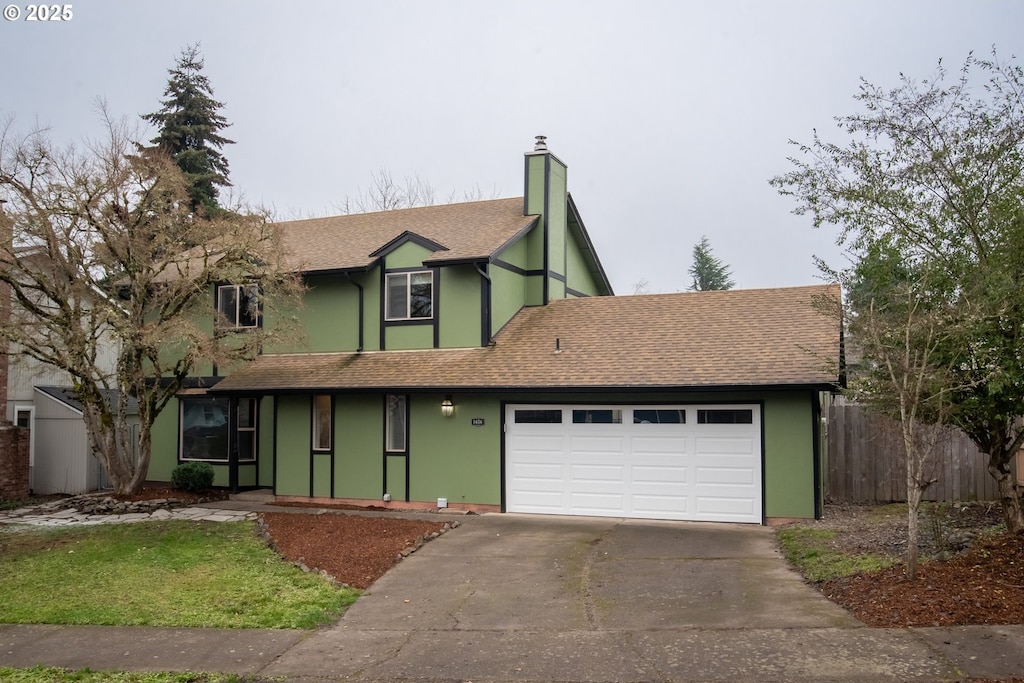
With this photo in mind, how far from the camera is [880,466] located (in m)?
15.9

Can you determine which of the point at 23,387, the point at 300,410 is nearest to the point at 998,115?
the point at 300,410

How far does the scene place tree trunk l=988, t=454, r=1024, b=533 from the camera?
1007cm

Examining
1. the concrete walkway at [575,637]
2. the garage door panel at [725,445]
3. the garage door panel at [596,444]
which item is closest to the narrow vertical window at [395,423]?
the garage door panel at [596,444]

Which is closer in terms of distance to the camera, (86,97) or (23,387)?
(86,97)

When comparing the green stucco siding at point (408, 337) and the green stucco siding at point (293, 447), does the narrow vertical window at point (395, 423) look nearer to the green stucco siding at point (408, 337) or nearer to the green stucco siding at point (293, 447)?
the green stucco siding at point (408, 337)

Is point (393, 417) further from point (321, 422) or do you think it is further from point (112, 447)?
point (112, 447)

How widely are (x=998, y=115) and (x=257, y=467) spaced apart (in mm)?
16006

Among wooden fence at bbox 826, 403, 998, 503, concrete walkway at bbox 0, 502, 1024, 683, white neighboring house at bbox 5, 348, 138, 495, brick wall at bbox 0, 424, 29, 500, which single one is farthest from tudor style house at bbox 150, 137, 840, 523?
concrete walkway at bbox 0, 502, 1024, 683

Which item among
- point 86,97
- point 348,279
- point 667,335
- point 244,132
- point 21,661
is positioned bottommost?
point 21,661

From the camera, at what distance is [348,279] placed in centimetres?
1816

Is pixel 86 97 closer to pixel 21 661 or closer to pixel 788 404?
pixel 21 661

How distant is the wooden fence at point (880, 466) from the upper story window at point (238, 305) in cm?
1241

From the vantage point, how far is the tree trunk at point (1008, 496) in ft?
33.0

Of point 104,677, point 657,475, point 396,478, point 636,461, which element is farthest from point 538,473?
point 104,677
